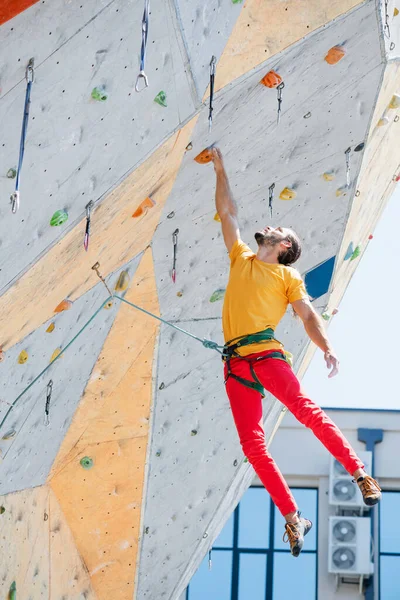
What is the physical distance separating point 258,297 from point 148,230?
1.05 meters

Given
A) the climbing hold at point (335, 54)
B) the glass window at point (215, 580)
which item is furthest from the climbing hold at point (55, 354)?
the glass window at point (215, 580)

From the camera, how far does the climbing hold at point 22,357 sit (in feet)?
18.5

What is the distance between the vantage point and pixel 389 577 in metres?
13.7

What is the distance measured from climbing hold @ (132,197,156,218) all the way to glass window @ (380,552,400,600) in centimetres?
903

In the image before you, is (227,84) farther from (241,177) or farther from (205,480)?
(205,480)

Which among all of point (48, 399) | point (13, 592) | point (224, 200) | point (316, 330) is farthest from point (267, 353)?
point (13, 592)

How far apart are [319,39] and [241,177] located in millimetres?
917

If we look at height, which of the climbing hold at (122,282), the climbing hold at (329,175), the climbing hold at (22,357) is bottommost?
the climbing hold at (22,357)

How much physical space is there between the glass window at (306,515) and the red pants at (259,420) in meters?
9.09

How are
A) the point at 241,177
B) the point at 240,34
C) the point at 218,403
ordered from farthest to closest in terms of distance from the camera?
1. the point at 218,403
2. the point at 241,177
3. the point at 240,34

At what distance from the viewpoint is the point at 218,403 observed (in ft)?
23.5

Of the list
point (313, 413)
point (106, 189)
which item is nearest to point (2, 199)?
point (106, 189)

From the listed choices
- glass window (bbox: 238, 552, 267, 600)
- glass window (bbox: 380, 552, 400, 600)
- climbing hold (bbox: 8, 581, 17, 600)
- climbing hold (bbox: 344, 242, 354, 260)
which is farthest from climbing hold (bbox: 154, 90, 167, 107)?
glass window (bbox: 238, 552, 267, 600)

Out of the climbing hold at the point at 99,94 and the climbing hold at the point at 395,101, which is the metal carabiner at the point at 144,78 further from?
the climbing hold at the point at 395,101
